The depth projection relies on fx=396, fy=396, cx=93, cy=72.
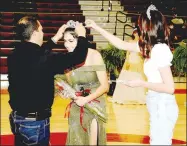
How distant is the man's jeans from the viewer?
9.47 feet

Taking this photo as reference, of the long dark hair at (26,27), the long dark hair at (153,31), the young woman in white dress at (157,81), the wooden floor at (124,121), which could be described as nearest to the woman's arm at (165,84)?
the young woman in white dress at (157,81)

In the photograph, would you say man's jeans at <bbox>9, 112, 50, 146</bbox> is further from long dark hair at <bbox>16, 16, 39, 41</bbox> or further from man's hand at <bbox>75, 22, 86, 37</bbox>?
man's hand at <bbox>75, 22, 86, 37</bbox>

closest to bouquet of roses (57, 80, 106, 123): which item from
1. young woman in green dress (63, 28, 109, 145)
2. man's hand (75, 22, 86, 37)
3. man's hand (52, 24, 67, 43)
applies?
young woman in green dress (63, 28, 109, 145)

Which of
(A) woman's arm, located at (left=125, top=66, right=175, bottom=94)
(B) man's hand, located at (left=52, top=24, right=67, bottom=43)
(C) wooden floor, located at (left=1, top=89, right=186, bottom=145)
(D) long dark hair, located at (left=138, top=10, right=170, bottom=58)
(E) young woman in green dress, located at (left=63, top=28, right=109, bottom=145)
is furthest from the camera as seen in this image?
(C) wooden floor, located at (left=1, top=89, right=186, bottom=145)

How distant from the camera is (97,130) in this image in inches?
145

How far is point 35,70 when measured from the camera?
9.15 ft

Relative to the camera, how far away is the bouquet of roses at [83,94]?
343 centimetres

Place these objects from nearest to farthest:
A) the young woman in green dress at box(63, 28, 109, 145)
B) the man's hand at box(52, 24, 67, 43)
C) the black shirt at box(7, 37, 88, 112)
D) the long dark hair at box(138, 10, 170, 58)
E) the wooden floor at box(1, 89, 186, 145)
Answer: the long dark hair at box(138, 10, 170, 58) < the black shirt at box(7, 37, 88, 112) < the man's hand at box(52, 24, 67, 43) < the young woman in green dress at box(63, 28, 109, 145) < the wooden floor at box(1, 89, 186, 145)

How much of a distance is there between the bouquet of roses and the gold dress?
4.63 metres

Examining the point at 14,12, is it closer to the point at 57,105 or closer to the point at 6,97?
the point at 6,97

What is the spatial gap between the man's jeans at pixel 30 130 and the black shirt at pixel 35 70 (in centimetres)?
9

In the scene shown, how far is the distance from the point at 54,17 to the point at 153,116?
11.3m

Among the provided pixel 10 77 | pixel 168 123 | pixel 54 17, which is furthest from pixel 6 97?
pixel 168 123

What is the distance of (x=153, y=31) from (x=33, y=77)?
0.89 meters
